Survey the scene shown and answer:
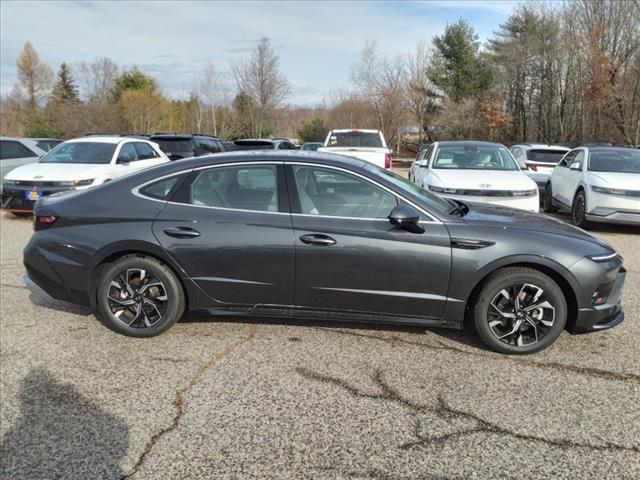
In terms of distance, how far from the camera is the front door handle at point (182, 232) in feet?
13.0

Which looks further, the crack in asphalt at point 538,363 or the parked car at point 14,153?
the parked car at point 14,153

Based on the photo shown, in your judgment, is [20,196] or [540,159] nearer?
[20,196]

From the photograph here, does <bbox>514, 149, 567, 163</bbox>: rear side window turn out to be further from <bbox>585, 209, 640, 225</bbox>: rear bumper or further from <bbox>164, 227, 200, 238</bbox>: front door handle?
<bbox>164, 227, 200, 238</bbox>: front door handle

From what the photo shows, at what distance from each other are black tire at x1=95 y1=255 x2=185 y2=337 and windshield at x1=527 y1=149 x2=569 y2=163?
1217 cm

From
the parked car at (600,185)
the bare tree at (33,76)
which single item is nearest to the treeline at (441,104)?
the bare tree at (33,76)

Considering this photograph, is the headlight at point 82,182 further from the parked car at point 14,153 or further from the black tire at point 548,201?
the black tire at point 548,201

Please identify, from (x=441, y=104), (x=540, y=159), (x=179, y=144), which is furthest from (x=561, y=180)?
(x=441, y=104)

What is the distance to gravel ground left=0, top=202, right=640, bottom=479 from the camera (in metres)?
2.58

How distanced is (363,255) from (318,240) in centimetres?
36

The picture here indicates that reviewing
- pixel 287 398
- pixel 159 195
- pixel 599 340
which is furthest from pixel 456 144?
pixel 287 398

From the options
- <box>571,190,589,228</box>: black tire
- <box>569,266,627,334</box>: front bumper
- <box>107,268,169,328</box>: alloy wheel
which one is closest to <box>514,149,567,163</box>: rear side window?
<box>571,190,589,228</box>: black tire

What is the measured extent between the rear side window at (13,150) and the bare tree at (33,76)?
1813 inches

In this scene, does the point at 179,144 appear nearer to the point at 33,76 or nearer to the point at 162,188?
the point at 162,188

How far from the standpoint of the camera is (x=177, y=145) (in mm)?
14938
